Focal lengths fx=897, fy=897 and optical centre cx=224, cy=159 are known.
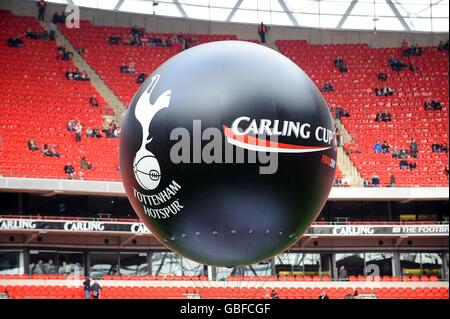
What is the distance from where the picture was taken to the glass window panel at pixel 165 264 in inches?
1130

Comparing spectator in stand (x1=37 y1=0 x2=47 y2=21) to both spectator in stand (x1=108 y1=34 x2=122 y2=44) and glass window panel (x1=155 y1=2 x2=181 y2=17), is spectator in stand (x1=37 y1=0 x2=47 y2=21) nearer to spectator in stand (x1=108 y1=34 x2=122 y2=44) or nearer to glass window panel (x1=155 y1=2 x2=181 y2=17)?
spectator in stand (x1=108 y1=34 x2=122 y2=44)

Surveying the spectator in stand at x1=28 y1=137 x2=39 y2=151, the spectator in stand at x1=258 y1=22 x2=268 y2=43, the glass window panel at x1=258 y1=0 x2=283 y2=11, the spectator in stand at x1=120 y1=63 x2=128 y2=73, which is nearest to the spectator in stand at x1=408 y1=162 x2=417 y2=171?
the spectator in stand at x1=258 y1=22 x2=268 y2=43

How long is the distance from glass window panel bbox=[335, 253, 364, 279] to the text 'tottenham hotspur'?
21173mm

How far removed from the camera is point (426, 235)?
2897cm

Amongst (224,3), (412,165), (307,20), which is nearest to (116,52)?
(224,3)

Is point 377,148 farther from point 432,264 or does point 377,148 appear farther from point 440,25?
point 440,25

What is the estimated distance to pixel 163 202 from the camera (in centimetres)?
938

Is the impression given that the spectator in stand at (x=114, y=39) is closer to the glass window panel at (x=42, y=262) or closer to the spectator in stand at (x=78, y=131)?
Result: the spectator in stand at (x=78, y=131)

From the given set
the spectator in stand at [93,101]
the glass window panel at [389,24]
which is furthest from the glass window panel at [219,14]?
the spectator in stand at [93,101]

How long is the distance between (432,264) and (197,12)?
1493 cm
